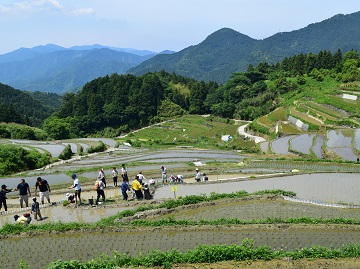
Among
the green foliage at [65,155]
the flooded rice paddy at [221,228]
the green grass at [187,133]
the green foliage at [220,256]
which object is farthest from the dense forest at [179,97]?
the green foliage at [220,256]

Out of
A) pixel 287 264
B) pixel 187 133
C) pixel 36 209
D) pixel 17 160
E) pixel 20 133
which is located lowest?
pixel 287 264

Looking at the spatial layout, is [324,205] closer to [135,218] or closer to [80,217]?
[135,218]

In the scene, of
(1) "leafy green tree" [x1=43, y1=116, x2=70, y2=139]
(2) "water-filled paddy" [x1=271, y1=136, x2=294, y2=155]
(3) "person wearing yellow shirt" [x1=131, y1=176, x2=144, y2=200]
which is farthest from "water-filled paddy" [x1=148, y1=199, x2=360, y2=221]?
(1) "leafy green tree" [x1=43, y1=116, x2=70, y2=139]

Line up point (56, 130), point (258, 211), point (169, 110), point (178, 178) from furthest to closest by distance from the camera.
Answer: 1. point (169, 110)
2. point (56, 130)
3. point (178, 178)
4. point (258, 211)

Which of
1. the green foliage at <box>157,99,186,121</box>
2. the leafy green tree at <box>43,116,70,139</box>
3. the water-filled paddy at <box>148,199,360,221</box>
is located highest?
the green foliage at <box>157,99,186,121</box>

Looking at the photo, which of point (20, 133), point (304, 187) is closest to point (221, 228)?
point (304, 187)

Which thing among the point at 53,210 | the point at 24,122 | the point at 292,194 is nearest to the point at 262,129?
the point at 292,194

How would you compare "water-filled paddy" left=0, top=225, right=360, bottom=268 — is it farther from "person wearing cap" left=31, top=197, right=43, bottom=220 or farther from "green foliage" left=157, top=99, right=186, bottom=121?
"green foliage" left=157, top=99, right=186, bottom=121

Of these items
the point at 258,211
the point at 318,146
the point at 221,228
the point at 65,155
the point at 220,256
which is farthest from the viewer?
the point at 65,155

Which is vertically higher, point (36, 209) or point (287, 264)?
point (36, 209)

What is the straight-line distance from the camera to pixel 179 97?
308ft

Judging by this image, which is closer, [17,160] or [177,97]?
[17,160]

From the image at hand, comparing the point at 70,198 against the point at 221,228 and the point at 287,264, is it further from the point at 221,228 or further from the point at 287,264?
the point at 287,264

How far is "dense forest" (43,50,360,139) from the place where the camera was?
251 feet
